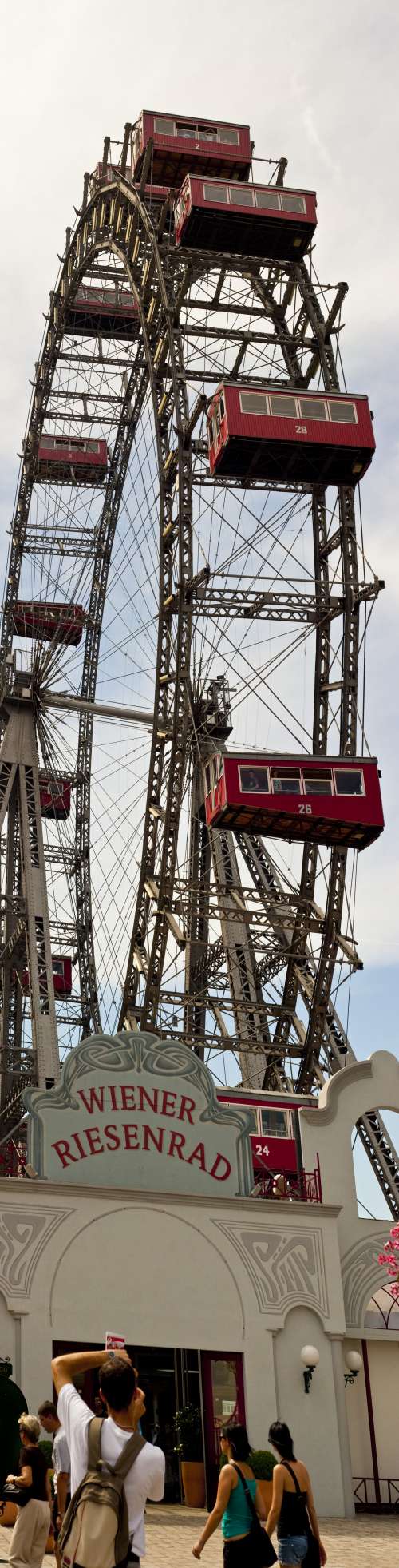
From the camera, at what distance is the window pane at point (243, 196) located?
119 ft

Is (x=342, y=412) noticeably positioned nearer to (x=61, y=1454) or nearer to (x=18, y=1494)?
(x=18, y=1494)

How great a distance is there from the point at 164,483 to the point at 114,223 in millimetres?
7180

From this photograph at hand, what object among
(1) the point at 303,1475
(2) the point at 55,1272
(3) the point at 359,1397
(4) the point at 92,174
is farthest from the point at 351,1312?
(4) the point at 92,174

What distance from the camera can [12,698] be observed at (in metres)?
39.2

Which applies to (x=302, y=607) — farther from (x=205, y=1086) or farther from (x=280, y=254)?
(x=205, y=1086)

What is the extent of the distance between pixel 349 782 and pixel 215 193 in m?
12.3

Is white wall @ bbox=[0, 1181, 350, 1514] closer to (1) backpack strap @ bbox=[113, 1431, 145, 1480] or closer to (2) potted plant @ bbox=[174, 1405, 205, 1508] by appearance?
(2) potted plant @ bbox=[174, 1405, 205, 1508]

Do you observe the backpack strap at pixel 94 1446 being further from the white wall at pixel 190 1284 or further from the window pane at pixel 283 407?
the window pane at pixel 283 407

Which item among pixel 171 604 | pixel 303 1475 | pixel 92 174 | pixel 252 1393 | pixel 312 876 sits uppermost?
pixel 92 174

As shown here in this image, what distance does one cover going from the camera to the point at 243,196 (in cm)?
3638

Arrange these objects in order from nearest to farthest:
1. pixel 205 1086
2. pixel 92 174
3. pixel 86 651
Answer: pixel 205 1086 → pixel 92 174 → pixel 86 651

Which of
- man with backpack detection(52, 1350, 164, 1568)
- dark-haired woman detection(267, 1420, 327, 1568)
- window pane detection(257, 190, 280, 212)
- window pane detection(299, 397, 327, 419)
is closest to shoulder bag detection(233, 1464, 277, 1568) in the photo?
dark-haired woman detection(267, 1420, 327, 1568)

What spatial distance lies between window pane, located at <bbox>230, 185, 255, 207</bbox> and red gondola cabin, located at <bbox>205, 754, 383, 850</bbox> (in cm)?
1139

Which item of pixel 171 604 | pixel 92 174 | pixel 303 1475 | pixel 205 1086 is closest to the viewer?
pixel 303 1475
